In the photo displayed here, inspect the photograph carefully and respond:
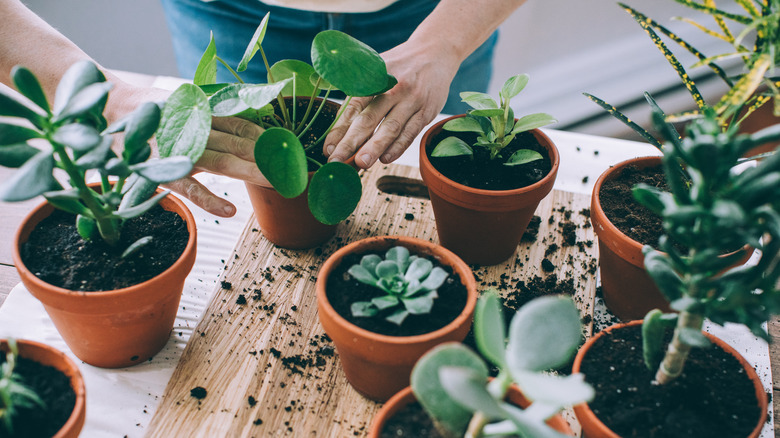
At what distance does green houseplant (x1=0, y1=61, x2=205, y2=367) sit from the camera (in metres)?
0.60

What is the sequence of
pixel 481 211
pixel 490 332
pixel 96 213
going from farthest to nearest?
pixel 481 211
pixel 96 213
pixel 490 332

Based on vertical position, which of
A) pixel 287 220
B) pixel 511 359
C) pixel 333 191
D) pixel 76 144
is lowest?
pixel 287 220

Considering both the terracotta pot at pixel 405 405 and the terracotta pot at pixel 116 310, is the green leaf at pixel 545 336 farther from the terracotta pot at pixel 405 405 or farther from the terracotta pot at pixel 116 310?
the terracotta pot at pixel 116 310

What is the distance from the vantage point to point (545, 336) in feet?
1.66

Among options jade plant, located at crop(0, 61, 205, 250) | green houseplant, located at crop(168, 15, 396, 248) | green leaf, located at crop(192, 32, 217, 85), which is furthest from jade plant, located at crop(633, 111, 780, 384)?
green leaf, located at crop(192, 32, 217, 85)

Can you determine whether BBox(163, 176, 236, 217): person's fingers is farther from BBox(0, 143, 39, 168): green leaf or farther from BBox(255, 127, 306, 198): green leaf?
BBox(0, 143, 39, 168): green leaf

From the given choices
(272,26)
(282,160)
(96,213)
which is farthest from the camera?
(272,26)

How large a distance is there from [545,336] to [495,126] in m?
0.56

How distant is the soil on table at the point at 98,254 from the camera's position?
2.54ft

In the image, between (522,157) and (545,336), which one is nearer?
(545,336)

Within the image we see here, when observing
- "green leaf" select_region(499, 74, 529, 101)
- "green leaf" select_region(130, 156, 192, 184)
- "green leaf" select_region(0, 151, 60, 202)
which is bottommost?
"green leaf" select_region(499, 74, 529, 101)

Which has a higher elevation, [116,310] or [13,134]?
[13,134]

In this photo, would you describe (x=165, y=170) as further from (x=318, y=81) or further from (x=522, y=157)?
(x=522, y=157)

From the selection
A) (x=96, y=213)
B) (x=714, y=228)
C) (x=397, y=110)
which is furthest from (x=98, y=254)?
(x=714, y=228)
